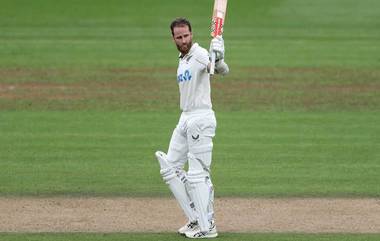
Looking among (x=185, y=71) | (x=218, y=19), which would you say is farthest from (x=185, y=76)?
(x=218, y=19)

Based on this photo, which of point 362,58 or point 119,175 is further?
point 362,58

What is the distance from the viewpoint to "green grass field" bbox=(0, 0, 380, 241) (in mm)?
14914

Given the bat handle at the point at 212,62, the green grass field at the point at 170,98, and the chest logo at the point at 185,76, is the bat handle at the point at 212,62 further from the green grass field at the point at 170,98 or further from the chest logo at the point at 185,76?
the green grass field at the point at 170,98

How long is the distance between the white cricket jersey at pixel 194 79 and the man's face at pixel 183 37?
9 cm

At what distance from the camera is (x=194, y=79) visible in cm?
1093

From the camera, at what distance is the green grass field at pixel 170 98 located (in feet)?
48.9

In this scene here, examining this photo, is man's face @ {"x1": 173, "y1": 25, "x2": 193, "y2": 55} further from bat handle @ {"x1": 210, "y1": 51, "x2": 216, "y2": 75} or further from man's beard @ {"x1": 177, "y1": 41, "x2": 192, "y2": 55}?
bat handle @ {"x1": 210, "y1": 51, "x2": 216, "y2": 75}

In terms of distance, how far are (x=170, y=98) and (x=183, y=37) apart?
1174 cm

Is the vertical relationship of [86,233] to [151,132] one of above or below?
below

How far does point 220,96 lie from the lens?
23.0m

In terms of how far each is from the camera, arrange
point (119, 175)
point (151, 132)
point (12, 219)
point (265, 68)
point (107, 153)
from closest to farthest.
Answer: point (12, 219) < point (119, 175) < point (107, 153) < point (151, 132) < point (265, 68)

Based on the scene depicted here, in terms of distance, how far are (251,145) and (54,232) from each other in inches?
263

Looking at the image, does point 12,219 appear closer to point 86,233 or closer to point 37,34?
point 86,233

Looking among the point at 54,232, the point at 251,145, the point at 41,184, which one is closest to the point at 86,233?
the point at 54,232
